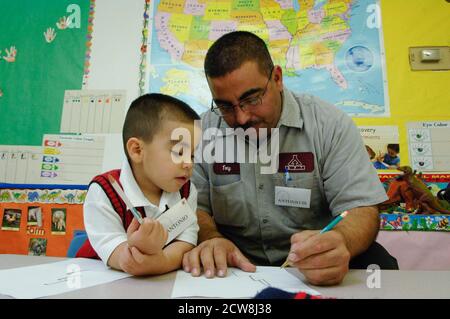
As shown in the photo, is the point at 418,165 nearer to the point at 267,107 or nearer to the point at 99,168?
the point at 267,107

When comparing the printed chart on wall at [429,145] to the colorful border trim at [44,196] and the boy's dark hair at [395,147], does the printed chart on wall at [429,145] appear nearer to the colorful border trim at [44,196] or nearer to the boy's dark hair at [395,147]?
the boy's dark hair at [395,147]

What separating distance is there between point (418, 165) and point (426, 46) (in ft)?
2.28

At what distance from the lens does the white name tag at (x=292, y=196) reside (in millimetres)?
1176

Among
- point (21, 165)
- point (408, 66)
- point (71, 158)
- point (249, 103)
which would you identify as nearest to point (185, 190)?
point (249, 103)

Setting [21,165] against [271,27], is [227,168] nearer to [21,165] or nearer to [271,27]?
[271,27]

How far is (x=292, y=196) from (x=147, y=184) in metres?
0.52

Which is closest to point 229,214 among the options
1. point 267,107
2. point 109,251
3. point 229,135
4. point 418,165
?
point 229,135

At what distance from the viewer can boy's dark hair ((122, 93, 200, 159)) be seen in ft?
3.21

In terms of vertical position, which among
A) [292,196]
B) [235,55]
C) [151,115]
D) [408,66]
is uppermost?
[408,66]

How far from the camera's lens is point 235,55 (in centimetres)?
110

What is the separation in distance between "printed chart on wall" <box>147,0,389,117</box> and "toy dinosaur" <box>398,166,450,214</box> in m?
0.38

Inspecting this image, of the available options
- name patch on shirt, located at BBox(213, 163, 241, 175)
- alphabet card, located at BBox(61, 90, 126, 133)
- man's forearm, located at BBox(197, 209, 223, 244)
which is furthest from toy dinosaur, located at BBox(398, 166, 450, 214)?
alphabet card, located at BBox(61, 90, 126, 133)

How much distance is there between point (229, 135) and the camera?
Result: 1313 millimetres

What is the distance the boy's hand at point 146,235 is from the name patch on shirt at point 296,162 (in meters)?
0.66
